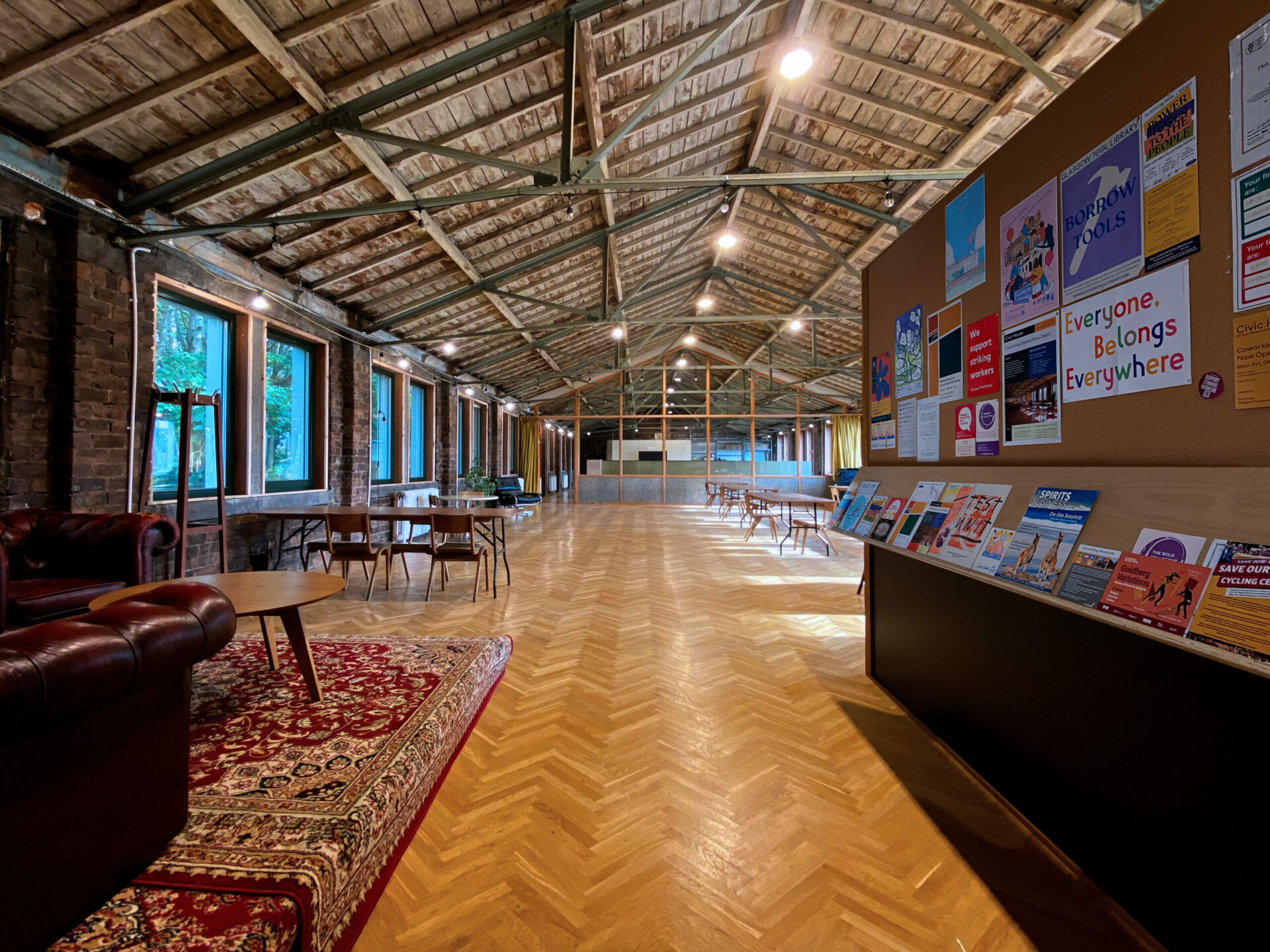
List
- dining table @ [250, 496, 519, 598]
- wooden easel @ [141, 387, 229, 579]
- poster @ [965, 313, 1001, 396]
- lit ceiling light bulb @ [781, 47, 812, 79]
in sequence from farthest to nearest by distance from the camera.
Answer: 1. dining table @ [250, 496, 519, 598]
2. wooden easel @ [141, 387, 229, 579]
3. lit ceiling light bulb @ [781, 47, 812, 79]
4. poster @ [965, 313, 1001, 396]

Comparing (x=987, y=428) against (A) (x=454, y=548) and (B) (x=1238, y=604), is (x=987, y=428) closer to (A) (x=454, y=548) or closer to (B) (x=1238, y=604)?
(B) (x=1238, y=604)

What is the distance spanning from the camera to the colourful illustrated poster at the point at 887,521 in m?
2.08

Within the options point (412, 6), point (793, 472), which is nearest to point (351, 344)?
point (412, 6)

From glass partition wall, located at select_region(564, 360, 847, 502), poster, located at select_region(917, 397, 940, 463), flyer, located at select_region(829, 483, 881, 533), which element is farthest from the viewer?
glass partition wall, located at select_region(564, 360, 847, 502)

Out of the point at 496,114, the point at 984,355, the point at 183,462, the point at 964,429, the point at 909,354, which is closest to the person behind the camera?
the point at 984,355

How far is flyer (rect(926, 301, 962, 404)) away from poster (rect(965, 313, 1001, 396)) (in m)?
0.06

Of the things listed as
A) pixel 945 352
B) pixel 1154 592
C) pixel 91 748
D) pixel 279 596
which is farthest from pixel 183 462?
pixel 1154 592

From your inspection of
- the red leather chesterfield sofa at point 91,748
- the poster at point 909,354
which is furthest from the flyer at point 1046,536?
the red leather chesterfield sofa at point 91,748

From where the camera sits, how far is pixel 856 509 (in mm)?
2389

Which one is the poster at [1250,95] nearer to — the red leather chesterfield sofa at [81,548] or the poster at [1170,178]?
the poster at [1170,178]

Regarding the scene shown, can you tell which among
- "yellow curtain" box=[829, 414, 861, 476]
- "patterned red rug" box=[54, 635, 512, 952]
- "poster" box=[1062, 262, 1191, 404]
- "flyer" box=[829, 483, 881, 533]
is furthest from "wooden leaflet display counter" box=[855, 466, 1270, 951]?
"yellow curtain" box=[829, 414, 861, 476]

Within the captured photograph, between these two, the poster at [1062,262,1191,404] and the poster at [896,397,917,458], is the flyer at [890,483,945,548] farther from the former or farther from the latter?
the poster at [1062,262,1191,404]

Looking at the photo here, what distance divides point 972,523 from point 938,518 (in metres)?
0.18

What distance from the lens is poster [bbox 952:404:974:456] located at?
6.06 ft
